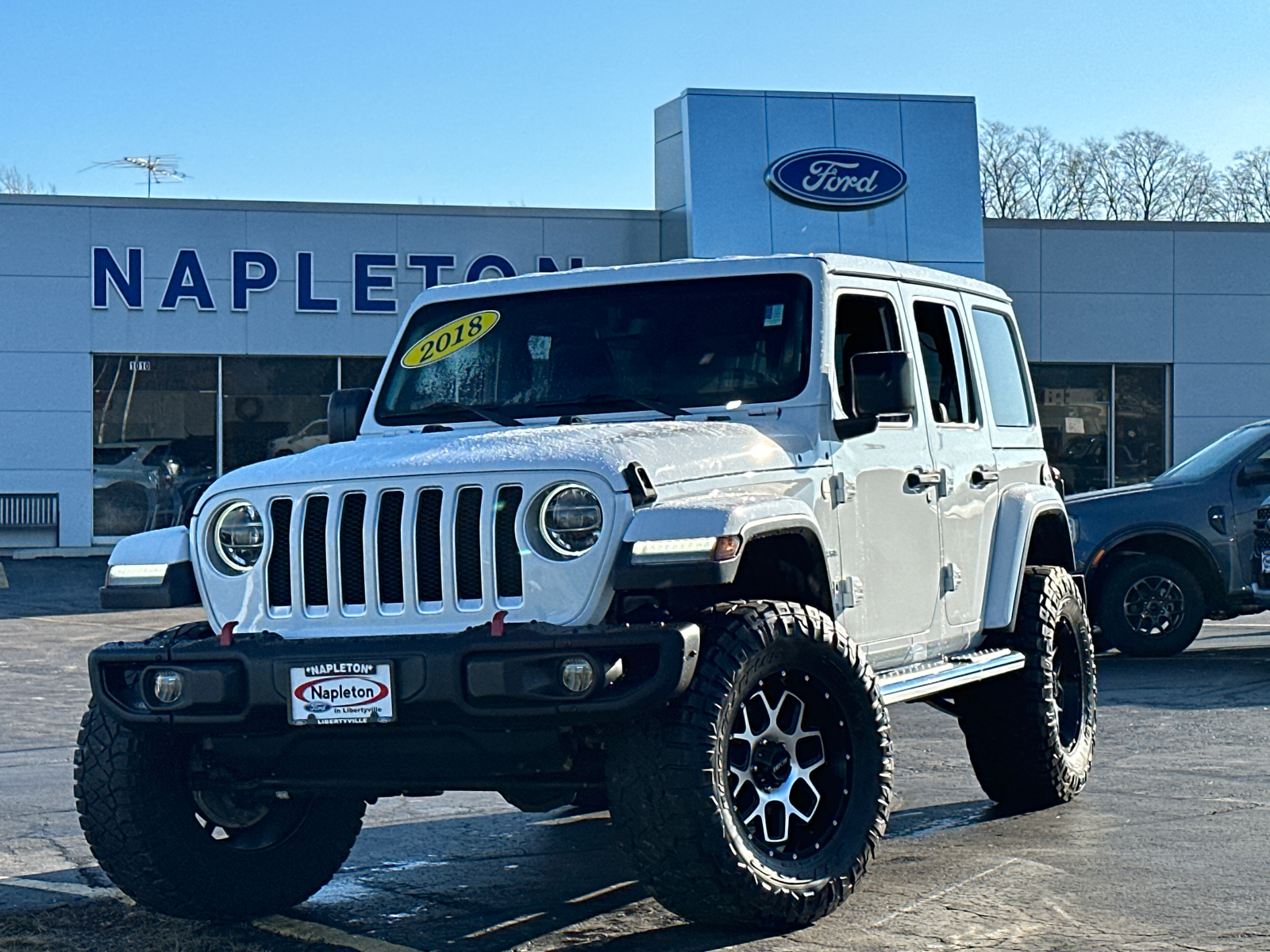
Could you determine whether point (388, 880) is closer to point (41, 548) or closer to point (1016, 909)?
point (1016, 909)

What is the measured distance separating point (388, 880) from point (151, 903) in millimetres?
996

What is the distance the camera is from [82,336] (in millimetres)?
23766

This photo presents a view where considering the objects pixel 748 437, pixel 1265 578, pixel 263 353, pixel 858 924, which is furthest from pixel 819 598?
pixel 263 353

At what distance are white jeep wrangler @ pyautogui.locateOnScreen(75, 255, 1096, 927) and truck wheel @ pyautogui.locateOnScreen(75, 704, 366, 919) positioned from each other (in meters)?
0.01

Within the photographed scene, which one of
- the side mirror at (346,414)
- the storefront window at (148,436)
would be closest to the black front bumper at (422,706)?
the side mirror at (346,414)

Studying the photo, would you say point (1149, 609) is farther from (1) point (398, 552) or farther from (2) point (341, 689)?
(2) point (341, 689)

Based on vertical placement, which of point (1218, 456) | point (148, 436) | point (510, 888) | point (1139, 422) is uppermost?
point (1139, 422)

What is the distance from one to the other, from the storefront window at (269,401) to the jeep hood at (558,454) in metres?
18.9

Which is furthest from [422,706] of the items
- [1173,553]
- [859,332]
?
→ [1173,553]

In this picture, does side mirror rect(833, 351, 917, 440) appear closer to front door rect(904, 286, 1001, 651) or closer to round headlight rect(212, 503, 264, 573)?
front door rect(904, 286, 1001, 651)

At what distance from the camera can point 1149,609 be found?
511 inches

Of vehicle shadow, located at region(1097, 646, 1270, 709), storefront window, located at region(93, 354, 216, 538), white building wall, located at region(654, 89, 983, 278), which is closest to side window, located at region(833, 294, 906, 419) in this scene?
vehicle shadow, located at region(1097, 646, 1270, 709)

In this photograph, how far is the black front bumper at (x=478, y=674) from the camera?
4.75 metres

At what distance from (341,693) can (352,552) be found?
448mm
